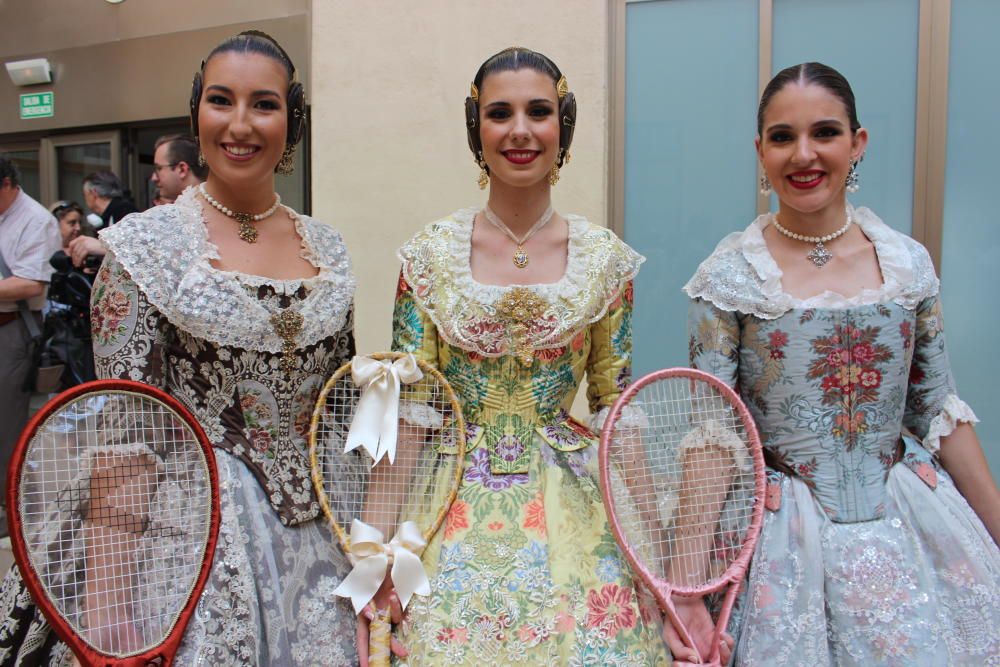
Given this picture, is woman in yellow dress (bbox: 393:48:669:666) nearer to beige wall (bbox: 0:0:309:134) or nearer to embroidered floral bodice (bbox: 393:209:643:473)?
embroidered floral bodice (bbox: 393:209:643:473)

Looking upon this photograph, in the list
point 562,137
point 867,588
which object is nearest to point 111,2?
point 562,137

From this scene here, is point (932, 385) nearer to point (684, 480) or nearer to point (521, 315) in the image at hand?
point (684, 480)

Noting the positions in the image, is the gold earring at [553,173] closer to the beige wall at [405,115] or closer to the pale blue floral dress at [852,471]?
the pale blue floral dress at [852,471]

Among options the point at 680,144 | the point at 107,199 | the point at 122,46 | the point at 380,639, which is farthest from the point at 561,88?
the point at 122,46

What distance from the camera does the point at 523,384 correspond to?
2.07 meters

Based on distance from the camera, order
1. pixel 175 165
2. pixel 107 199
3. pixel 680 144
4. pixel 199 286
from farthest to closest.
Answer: pixel 107 199
pixel 680 144
pixel 175 165
pixel 199 286

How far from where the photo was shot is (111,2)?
17.8 ft

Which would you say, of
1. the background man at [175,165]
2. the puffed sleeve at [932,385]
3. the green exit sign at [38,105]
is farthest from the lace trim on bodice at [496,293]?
the green exit sign at [38,105]

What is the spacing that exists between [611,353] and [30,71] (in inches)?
216

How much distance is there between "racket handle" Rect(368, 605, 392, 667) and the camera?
1.75 metres

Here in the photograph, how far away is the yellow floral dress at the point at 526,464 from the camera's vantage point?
1.78m

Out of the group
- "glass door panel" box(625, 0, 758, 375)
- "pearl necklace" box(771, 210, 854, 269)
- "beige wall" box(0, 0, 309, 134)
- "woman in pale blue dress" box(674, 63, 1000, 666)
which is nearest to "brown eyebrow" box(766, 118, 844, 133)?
"woman in pale blue dress" box(674, 63, 1000, 666)

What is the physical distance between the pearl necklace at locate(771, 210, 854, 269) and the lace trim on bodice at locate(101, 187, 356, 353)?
1219 millimetres

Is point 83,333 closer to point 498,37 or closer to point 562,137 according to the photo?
point 498,37
